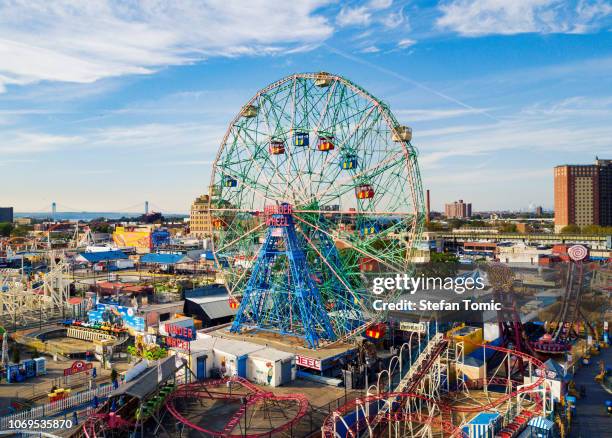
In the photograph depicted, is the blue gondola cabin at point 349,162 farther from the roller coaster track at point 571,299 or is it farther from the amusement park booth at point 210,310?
the roller coaster track at point 571,299

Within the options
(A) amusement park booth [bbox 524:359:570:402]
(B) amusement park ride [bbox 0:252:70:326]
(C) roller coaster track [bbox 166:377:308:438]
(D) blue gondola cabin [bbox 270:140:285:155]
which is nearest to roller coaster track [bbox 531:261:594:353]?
(A) amusement park booth [bbox 524:359:570:402]

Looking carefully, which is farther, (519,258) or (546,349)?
(519,258)

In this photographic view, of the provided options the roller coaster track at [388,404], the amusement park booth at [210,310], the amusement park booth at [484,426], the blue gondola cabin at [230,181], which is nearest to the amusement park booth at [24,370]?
the amusement park booth at [210,310]

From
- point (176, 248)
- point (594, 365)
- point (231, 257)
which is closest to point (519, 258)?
point (594, 365)

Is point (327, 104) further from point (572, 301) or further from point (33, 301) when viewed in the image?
point (33, 301)

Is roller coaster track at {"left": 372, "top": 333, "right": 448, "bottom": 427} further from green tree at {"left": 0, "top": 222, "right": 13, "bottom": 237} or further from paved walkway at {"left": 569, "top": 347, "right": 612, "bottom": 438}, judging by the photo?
green tree at {"left": 0, "top": 222, "right": 13, "bottom": 237}

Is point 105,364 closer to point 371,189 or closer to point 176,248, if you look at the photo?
point 371,189

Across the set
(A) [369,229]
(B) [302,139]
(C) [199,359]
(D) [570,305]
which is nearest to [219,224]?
(B) [302,139]
